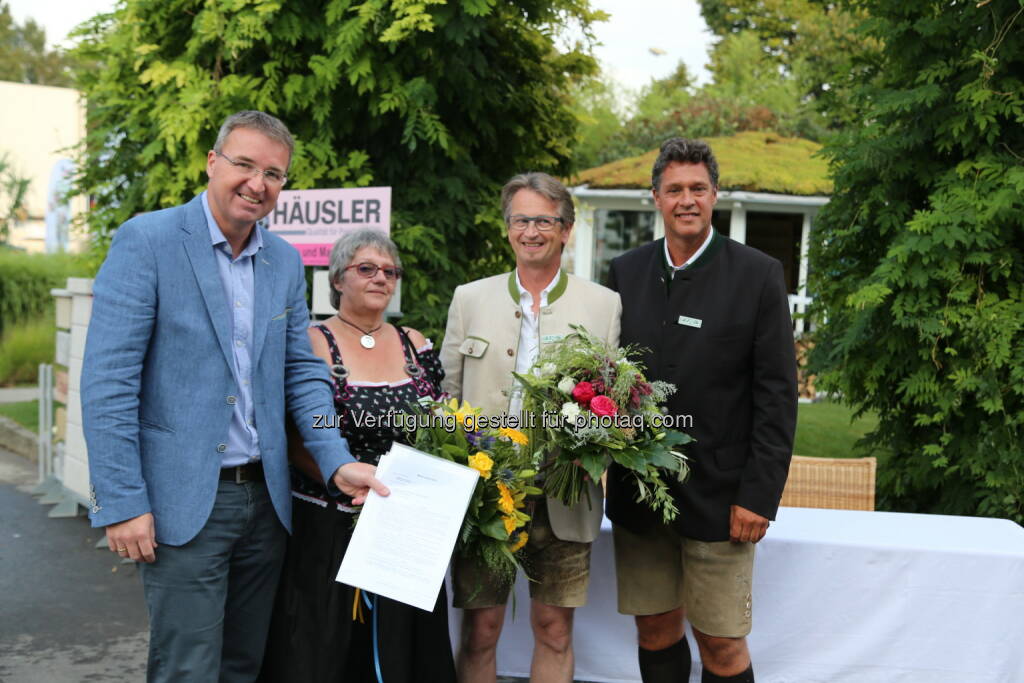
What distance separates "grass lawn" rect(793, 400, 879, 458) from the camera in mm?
8719

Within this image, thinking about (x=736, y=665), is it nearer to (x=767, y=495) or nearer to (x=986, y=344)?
(x=767, y=495)

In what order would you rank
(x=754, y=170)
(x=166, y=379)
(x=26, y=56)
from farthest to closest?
(x=26, y=56) → (x=754, y=170) → (x=166, y=379)

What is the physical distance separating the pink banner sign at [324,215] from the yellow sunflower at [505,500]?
2.48 m

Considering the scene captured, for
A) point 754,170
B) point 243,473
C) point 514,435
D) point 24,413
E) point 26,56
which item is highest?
point 26,56

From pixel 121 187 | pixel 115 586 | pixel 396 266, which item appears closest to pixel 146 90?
pixel 121 187

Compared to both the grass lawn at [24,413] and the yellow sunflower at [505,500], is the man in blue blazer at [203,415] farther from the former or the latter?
the grass lawn at [24,413]

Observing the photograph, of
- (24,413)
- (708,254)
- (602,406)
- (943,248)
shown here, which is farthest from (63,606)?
(24,413)

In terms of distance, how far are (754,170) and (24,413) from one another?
11.3 meters

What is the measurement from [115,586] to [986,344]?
17.6 ft

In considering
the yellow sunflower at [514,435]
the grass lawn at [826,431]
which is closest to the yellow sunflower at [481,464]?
the yellow sunflower at [514,435]

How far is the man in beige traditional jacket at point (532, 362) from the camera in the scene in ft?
10.5

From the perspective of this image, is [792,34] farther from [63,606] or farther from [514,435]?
[514,435]

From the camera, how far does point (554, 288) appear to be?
10.7 ft

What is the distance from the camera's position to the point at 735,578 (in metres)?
3.14
